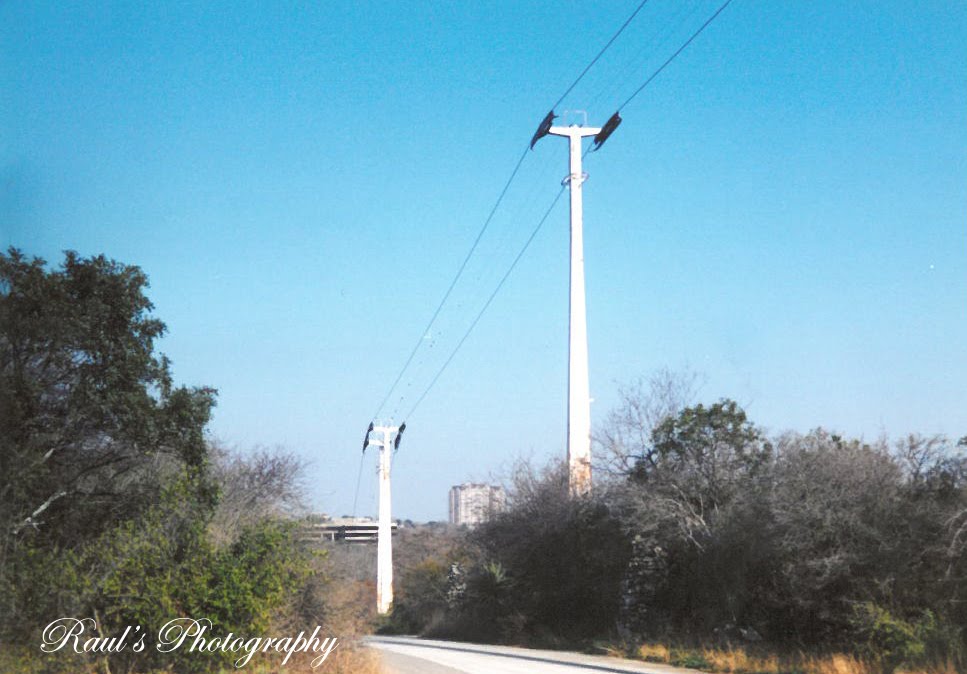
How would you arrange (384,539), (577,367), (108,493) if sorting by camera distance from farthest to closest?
(384,539), (577,367), (108,493)

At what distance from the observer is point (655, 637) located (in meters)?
28.5

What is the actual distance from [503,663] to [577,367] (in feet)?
42.7

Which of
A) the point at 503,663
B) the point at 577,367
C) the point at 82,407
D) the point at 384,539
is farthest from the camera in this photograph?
the point at 384,539

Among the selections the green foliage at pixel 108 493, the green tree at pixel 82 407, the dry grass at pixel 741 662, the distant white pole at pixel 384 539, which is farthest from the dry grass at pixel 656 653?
the distant white pole at pixel 384 539

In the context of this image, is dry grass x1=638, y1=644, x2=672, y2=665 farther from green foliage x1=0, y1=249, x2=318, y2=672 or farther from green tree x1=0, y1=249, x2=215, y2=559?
green tree x1=0, y1=249, x2=215, y2=559

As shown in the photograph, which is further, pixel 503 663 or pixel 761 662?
pixel 503 663

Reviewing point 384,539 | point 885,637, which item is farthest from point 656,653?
point 384,539

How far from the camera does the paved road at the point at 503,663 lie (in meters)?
22.0

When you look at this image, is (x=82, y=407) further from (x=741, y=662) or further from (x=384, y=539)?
(x=384, y=539)

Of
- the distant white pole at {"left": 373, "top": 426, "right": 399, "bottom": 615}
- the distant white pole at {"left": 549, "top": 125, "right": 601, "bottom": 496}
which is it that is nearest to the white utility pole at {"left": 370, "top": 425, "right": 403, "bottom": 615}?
the distant white pole at {"left": 373, "top": 426, "right": 399, "bottom": 615}

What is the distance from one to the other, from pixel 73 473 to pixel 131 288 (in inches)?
130

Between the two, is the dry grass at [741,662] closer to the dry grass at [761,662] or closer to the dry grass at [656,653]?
the dry grass at [761,662]

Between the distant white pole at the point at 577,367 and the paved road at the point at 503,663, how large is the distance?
6.12 meters

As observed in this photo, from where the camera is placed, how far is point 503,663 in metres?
24.3
